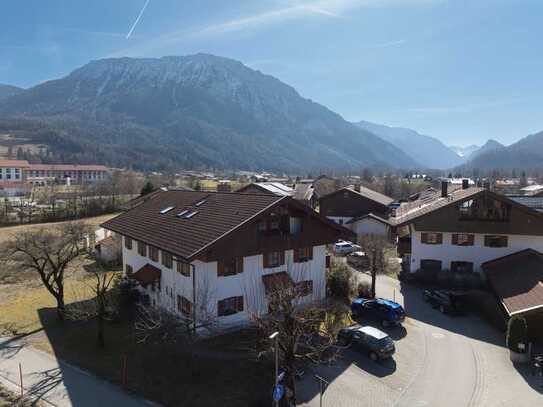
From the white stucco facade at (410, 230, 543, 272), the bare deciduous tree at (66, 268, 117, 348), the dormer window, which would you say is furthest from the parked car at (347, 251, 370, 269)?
the bare deciduous tree at (66, 268, 117, 348)

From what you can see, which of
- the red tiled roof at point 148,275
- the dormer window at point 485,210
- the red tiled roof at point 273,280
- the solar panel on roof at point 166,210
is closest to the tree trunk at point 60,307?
the red tiled roof at point 148,275

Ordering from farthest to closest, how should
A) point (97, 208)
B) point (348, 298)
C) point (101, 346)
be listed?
point (97, 208) → point (348, 298) → point (101, 346)

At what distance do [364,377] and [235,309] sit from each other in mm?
8747

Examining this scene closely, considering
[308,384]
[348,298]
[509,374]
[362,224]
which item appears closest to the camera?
[308,384]

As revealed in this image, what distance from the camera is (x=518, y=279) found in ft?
97.2

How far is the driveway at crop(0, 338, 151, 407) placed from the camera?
18.5 m

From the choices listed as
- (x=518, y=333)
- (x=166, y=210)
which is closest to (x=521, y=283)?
(x=518, y=333)

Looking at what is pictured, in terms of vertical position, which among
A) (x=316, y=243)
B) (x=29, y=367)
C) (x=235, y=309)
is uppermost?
(x=316, y=243)

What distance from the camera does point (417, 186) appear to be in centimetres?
13688

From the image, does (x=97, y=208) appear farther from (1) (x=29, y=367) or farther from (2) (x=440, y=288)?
(2) (x=440, y=288)

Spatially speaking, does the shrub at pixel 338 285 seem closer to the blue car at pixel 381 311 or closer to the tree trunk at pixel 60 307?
the blue car at pixel 381 311

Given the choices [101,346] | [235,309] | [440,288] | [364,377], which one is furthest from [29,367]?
[440,288]

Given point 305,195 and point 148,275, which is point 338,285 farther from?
point 305,195

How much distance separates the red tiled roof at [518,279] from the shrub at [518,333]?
2.01 metres
